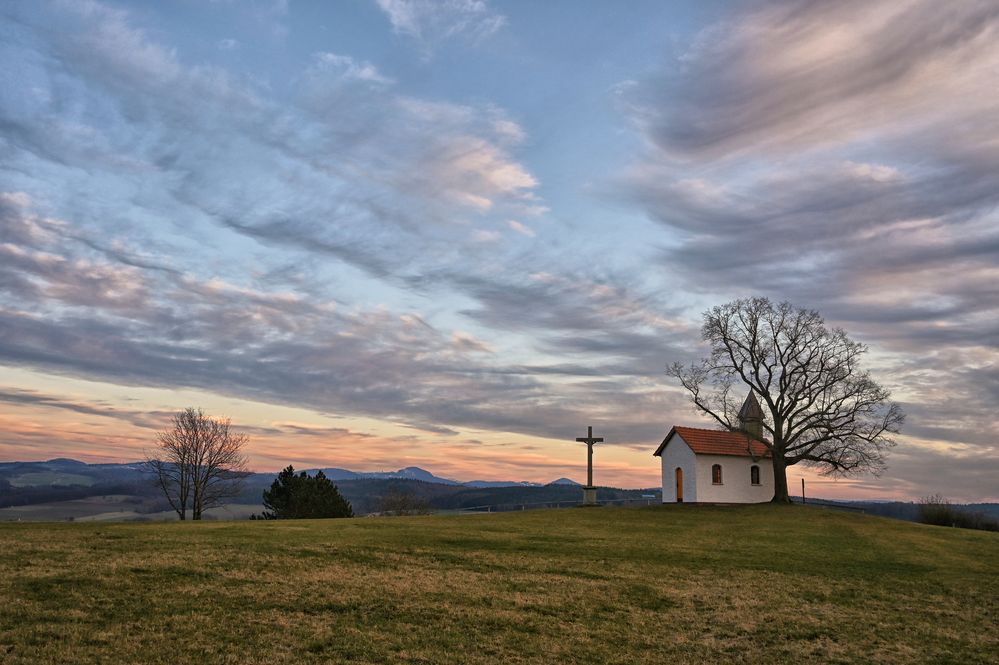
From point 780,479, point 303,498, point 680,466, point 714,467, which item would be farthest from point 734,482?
point 303,498

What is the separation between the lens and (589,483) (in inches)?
2144

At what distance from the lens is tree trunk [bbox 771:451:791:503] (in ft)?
178

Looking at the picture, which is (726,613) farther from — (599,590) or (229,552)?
(229,552)

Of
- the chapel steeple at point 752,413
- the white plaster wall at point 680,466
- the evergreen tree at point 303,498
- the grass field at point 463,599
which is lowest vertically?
the grass field at point 463,599

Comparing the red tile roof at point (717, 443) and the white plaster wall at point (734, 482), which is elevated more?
the red tile roof at point (717, 443)

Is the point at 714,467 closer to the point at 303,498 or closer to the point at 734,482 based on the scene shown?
the point at 734,482

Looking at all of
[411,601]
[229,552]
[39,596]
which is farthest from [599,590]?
[39,596]

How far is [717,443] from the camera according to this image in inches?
Result: 2274

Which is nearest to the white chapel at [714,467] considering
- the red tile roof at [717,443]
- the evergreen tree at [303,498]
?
the red tile roof at [717,443]

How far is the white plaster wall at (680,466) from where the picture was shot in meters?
55.4

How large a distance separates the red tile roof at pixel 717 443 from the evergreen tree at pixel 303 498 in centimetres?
2981

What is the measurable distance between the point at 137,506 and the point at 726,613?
175 meters

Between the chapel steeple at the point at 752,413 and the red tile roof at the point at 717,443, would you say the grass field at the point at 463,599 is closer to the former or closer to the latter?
the red tile roof at the point at 717,443

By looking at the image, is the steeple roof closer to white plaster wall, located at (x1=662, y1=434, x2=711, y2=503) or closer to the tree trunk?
the tree trunk
